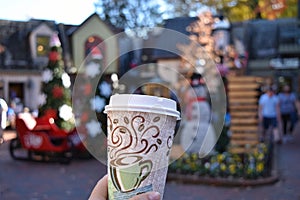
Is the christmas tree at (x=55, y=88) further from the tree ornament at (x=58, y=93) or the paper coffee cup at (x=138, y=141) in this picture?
the paper coffee cup at (x=138, y=141)

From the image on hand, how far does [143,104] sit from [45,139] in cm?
855

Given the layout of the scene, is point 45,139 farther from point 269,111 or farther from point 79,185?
point 269,111

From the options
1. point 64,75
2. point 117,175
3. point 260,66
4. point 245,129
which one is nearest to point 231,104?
point 245,129

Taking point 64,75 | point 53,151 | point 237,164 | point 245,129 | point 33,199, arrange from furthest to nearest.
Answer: point 64,75, point 53,151, point 245,129, point 237,164, point 33,199

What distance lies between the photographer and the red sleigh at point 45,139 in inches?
373

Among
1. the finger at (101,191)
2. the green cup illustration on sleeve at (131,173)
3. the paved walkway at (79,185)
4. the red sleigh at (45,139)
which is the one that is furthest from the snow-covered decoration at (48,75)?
the green cup illustration on sleeve at (131,173)

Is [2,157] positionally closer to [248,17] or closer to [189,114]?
[189,114]

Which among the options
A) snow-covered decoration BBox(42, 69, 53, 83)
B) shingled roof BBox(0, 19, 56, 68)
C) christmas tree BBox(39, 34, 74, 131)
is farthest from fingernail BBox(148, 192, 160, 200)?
shingled roof BBox(0, 19, 56, 68)

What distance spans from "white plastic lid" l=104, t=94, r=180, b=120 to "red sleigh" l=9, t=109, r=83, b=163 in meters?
8.38

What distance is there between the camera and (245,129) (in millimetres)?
8562

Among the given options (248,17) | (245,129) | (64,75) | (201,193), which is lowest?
(201,193)

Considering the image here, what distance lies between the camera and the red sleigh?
9477 mm

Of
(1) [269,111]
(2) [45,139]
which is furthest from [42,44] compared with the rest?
(1) [269,111]

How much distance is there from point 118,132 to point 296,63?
26100 millimetres
